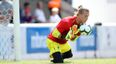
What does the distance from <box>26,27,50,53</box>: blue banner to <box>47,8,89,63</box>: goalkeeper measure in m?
3.16

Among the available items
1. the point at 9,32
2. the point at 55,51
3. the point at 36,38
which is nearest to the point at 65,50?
the point at 55,51

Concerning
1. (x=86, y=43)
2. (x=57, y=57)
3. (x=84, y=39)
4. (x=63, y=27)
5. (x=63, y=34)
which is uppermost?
(x=63, y=27)

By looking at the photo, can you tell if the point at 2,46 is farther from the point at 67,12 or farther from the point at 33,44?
the point at 67,12

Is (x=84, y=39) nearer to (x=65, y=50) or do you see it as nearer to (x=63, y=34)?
(x=65, y=50)

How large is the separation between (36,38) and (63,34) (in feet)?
12.8

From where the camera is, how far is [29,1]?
85.4ft

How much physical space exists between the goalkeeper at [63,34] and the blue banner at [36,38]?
316cm

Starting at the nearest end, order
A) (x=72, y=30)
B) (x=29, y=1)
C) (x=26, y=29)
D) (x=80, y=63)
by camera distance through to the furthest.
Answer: (x=72, y=30) < (x=80, y=63) < (x=26, y=29) < (x=29, y=1)

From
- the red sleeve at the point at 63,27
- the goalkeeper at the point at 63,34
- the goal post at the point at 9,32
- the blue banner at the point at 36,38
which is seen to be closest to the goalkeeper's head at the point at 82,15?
the goalkeeper at the point at 63,34

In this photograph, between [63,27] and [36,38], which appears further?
[36,38]

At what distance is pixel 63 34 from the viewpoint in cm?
1503

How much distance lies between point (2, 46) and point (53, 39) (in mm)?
2278

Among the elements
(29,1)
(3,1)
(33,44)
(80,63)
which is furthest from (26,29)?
(29,1)

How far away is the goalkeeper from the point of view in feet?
48.2
